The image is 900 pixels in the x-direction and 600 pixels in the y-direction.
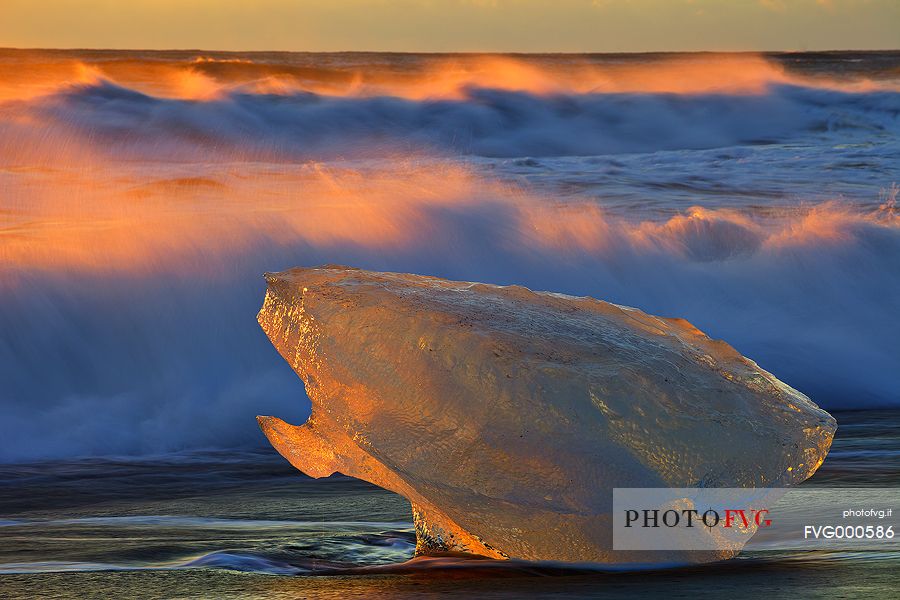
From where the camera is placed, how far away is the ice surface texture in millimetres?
3625

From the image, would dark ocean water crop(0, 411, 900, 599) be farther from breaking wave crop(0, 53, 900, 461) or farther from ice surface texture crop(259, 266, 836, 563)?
breaking wave crop(0, 53, 900, 461)

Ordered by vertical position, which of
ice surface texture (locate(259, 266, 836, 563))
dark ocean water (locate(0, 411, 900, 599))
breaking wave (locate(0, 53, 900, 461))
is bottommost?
dark ocean water (locate(0, 411, 900, 599))

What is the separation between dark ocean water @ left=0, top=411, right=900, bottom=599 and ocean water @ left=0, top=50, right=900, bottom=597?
0.08 ft

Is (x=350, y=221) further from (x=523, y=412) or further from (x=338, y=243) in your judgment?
(x=523, y=412)

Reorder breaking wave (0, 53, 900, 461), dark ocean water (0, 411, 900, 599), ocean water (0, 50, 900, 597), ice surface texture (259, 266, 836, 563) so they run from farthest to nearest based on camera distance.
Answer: breaking wave (0, 53, 900, 461), ocean water (0, 50, 900, 597), dark ocean water (0, 411, 900, 599), ice surface texture (259, 266, 836, 563)

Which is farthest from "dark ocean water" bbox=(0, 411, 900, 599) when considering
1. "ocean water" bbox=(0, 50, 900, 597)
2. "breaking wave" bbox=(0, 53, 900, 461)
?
"breaking wave" bbox=(0, 53, 900, 461)

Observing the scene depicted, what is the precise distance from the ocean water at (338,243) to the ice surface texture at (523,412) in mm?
294

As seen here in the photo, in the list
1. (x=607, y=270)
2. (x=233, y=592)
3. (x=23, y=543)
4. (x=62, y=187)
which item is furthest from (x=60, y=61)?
(x=233, y=592)

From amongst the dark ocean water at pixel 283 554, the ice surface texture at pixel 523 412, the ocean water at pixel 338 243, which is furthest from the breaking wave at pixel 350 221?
the ice surface texture at pixel 523 412

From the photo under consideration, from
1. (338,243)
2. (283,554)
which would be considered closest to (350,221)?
(338,243)

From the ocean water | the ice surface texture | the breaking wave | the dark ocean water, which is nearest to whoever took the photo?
the ice surface texture

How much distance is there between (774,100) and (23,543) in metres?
19.1

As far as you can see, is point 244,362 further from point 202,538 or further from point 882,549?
point 882,549

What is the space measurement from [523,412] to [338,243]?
910 cm
